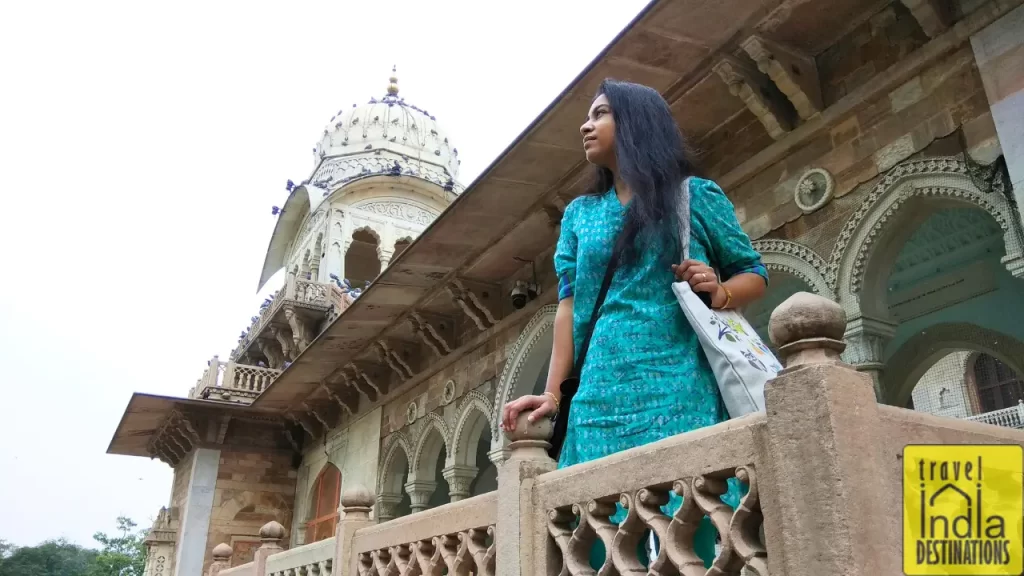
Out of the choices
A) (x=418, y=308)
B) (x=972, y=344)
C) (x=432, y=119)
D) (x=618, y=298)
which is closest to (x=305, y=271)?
(x=432, y=119)

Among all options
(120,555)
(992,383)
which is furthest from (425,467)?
(120,555)

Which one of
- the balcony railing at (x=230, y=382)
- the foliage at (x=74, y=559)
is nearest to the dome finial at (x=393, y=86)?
the balcony railing at (x=230, y=382)

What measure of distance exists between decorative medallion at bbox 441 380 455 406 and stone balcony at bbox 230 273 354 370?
220 inches

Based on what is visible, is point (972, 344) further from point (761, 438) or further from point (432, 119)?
point (432, 119)

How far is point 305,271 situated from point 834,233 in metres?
15.0

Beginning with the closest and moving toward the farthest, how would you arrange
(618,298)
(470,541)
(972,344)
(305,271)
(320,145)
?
(618,298) < (470,541) < (972,344) < (305,271) < (320,145)

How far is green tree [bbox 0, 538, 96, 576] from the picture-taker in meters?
46.5

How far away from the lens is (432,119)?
22516 millimetres

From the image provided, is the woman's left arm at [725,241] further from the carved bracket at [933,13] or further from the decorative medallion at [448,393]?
the decorative medallion at [448,393]

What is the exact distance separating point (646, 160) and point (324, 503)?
12.5m

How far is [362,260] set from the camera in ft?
68.7

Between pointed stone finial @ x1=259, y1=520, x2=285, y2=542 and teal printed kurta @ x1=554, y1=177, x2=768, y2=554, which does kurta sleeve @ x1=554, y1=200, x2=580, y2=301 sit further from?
pointed stone finial @ x1=259, y1=520, x2=285, y2=542

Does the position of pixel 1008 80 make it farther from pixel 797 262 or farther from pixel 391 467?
pixel 391 467

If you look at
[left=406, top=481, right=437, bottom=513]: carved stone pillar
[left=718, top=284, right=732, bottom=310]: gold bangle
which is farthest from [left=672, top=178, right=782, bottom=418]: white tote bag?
[left=406, top=481, right=437, bottom=513]: carved stone pillar
